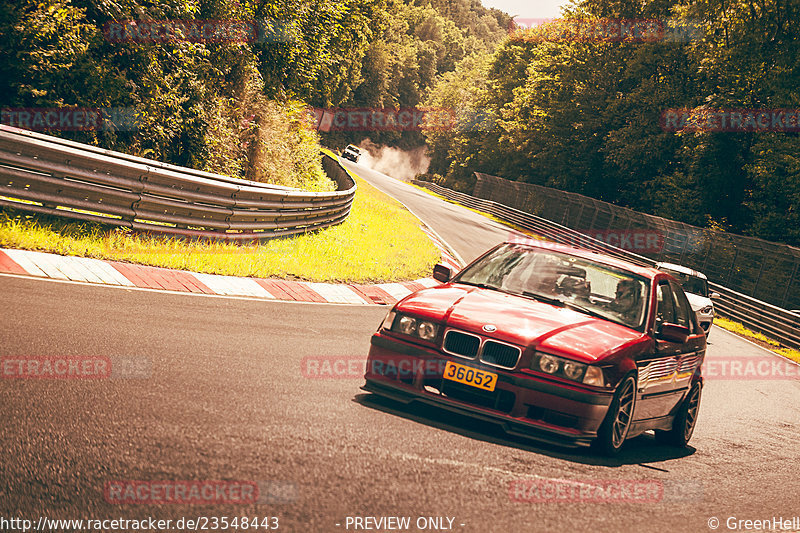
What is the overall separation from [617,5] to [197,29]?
41.3 meters

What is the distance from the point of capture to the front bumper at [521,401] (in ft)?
18.0

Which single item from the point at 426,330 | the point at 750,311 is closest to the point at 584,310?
the point at 426,330

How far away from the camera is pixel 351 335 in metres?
9.42

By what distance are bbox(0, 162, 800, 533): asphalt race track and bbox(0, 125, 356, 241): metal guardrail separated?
223 cm

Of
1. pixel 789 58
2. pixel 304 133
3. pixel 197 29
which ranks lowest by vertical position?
pixel 304 133

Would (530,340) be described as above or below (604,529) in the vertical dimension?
above

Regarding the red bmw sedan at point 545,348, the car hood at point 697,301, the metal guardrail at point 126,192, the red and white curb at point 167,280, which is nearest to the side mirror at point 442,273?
the red bmw sedan at point 545,348

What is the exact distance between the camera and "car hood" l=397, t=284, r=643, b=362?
561cm

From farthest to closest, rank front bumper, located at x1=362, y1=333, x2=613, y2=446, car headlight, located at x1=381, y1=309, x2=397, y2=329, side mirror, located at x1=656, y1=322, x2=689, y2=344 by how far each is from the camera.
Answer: side mirror, located at x1=656, y1=322, x2=689, y2=344 < car headlight, located at x1=381, y1=309, x2=397, y2=329 < front bumper, located at x1=362, y1=333, x2=613, y2=446

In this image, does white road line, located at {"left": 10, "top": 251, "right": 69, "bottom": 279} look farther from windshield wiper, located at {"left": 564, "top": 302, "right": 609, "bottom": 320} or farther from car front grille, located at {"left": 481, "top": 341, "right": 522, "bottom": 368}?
windshield wiper, located at {"left": 564, "top": 302, "right": 609, "bottom": 320}

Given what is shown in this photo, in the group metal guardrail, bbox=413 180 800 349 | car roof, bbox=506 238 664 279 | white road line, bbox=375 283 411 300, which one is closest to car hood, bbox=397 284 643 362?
car roof, bbox=506 238 664 279

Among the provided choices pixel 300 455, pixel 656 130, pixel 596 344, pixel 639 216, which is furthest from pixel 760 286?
pixel 300 455

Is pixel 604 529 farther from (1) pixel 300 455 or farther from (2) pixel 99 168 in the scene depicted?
(2) pixel 99 168

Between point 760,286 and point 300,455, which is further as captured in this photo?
point 760,286
